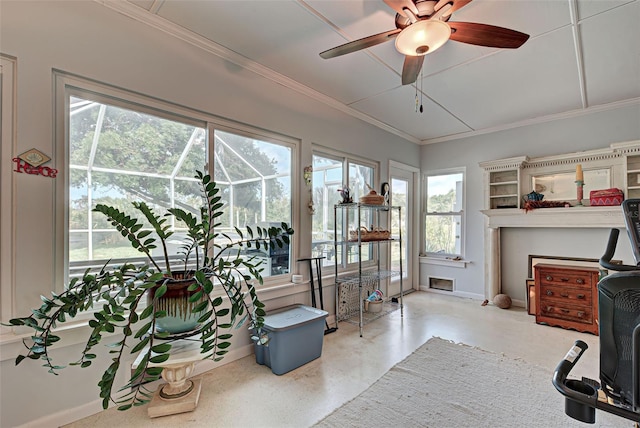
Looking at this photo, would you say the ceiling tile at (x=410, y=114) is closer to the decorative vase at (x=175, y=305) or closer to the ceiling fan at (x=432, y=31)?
the ceiling fan at (x=432, y=31)

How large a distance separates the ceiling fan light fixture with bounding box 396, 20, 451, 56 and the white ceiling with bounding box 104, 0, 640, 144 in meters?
0.48

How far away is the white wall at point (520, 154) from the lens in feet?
11.4

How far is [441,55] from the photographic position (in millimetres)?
2451

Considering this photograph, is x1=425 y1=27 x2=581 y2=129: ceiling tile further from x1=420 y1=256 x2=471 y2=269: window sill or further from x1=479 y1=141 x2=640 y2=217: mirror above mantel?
x1=420 y1=256 x2=471 y2=269: window sill

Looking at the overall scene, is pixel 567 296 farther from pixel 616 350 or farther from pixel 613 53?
pixel 616 350

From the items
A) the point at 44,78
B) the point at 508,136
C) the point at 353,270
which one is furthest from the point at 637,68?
the point at 44,78

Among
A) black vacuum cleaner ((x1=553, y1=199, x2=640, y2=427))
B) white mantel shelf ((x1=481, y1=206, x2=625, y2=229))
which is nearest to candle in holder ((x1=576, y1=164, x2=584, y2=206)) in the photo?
white mantel shelf ((x1=481, y1=206, x2=625, y2=229))

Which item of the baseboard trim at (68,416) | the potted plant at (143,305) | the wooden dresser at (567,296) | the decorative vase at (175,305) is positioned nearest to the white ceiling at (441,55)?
the potted plant at (143,305)

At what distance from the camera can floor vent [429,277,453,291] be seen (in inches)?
187

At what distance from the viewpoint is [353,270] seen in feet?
12.4

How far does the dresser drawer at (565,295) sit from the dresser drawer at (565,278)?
4cm

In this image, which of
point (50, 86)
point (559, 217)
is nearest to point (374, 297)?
point (559, 217)

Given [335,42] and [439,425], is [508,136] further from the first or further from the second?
[439,425]

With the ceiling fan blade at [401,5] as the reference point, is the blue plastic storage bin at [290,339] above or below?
below
